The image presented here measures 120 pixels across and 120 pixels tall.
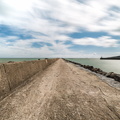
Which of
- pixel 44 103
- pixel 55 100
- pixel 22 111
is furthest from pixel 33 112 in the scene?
pixel 55 100

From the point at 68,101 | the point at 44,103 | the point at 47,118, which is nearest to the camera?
the point at 47,118

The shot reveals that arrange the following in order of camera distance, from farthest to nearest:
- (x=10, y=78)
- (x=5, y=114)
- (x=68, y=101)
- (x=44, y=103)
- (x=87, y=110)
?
(x=10, y=78), (x=68, y=101), (x=44, y=103), (x=87, y=110), (x=5, y=114)

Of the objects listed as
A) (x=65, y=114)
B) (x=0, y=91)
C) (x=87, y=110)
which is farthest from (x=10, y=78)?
(x=87, y=110)

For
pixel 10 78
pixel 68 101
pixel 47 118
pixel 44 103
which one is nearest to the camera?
pixel 47 118

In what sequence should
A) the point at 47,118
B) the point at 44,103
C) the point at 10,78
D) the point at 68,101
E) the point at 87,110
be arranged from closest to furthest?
the point at 47,118 → the point at 87,110 → the point at 44,103 → the point at 68,101 → the point at 10,78

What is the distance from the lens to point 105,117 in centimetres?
280

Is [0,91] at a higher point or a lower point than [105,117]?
higher

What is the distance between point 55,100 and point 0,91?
71.3 inches

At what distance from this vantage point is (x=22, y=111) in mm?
2949

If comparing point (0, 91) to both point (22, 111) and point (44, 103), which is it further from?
point (44, 103)

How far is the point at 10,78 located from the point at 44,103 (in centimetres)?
194

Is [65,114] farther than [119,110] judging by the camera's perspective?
No

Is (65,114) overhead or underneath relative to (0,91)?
underneath

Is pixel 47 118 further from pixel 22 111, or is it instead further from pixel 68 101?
pixel 68 101
